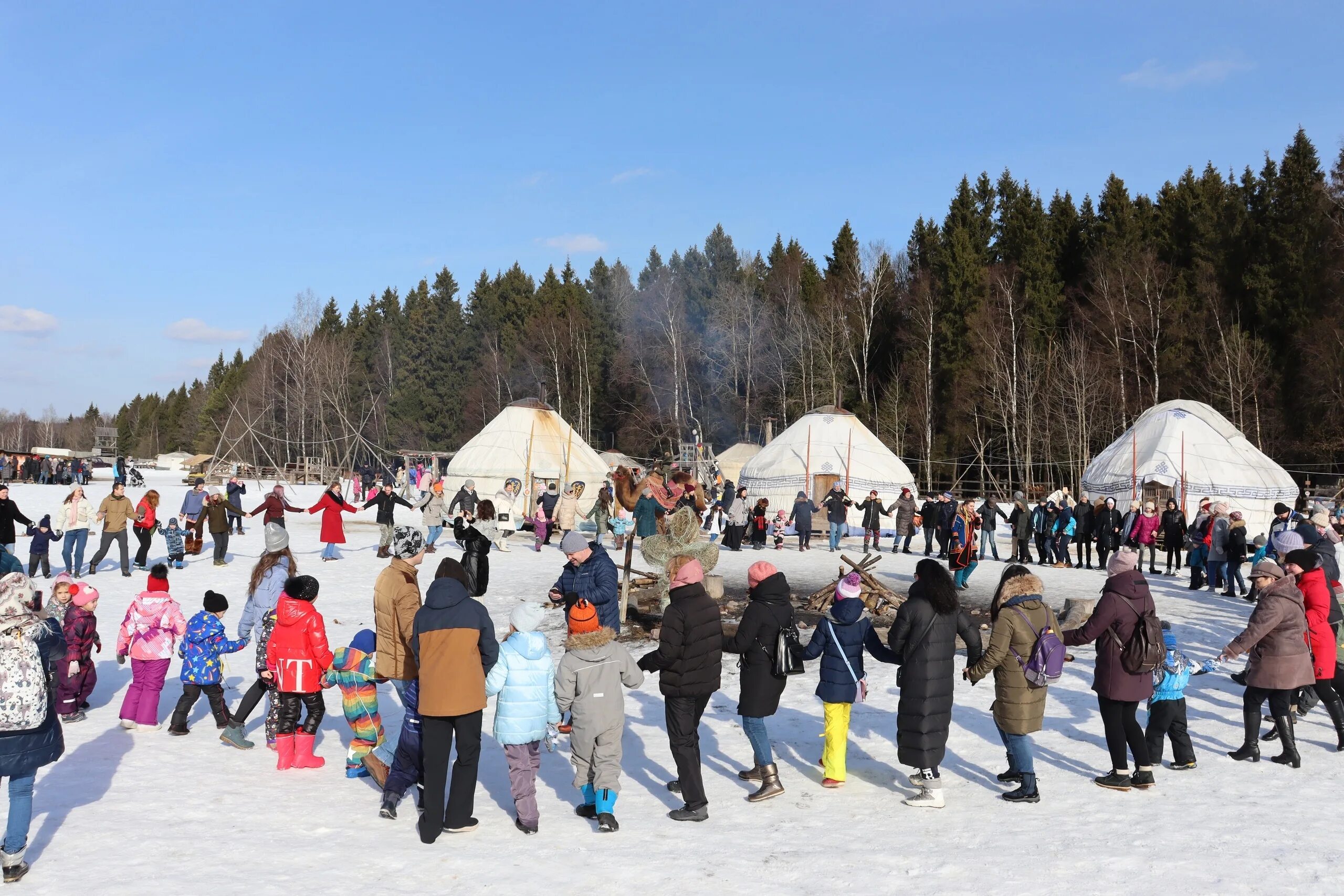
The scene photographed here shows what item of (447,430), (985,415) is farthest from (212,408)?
(985,415)

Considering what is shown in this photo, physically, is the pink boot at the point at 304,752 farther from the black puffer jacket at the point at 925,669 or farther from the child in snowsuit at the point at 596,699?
the black puffer jacket at the point at 925,669

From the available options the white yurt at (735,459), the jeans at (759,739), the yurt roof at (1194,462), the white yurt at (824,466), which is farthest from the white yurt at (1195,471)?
the jeans at (759,739)

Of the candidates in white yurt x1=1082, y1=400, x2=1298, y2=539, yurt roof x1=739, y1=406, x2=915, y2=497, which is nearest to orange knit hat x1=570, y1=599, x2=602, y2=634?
white yurt x1=1082, y1=400, x2=1298, y2=539

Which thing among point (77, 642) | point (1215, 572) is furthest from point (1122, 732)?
point (1215, 572)

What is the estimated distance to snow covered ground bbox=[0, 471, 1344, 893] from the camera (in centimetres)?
463

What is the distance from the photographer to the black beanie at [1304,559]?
6.73 meters

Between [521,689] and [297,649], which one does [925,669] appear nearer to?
[521,689]

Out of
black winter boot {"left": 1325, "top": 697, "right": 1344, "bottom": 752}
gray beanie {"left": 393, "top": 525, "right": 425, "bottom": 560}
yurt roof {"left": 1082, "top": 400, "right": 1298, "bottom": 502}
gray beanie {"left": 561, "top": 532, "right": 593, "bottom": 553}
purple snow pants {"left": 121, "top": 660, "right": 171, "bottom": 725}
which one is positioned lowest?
black winter boot {"left": 1325, "top": 697, "right": 1344, "bottom": 752}

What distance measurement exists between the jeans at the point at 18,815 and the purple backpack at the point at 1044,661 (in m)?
5.05

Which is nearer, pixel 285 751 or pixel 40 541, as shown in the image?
pixel 285 751

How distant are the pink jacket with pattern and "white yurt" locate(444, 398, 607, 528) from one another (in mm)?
22378

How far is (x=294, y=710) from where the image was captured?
621 centimetres

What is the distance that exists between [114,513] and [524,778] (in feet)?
36.5

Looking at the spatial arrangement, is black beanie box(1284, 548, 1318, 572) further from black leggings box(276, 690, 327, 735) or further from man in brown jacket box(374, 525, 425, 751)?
black leggings box(276, 690, 327, 735)
